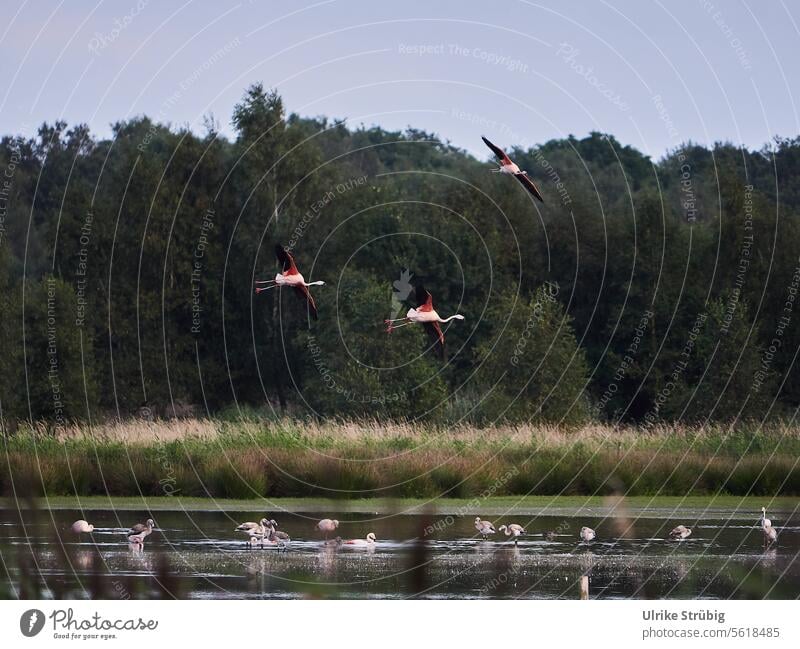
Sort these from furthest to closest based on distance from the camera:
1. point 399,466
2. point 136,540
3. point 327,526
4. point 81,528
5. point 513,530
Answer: point 399,466 < point 327,526 < point 513,530 < point 81,528 < point 136,540

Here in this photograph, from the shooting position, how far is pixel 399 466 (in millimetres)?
28391

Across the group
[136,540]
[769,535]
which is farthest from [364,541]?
[769,535]

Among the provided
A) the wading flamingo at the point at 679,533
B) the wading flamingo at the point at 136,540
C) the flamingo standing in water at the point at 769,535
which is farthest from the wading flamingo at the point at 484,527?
the wading flamingo at the point at 136,540

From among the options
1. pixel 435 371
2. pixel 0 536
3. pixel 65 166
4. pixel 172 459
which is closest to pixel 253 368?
pixel 435 371

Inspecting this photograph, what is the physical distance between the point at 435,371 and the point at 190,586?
92.3 ft

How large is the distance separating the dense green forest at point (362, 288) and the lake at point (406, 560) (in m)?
18.0

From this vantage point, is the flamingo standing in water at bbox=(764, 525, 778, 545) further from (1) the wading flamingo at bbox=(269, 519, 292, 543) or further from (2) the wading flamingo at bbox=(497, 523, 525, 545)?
(1) the wading flamingo at bbox=(269, 519, 292, 543)

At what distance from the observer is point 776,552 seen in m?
21.0

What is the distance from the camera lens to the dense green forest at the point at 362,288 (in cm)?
4462

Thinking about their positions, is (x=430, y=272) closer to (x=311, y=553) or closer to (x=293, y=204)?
(x=293, y=204)
